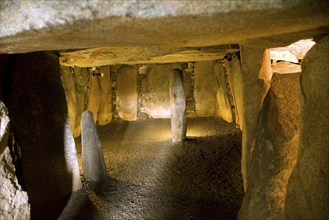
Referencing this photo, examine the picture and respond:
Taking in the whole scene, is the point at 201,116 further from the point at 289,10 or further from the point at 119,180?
the point at 289,10

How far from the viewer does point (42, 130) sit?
414 centimetres

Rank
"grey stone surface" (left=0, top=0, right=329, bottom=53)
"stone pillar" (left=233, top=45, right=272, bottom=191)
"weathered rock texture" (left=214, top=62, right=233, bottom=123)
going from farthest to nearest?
"weathered rock texture" (left=214, top=62, right=233, bottom=123) < "stone pillar" (left=233, top=45, right=272, bottom=191) < "grey stone surface" (left=0, top=0, right=329, bottom=53)

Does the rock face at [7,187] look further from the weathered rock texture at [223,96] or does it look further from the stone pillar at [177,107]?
the weathered rock texture at [223,96]

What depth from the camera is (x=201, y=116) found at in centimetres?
1019

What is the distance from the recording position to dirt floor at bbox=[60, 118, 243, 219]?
4004 mm

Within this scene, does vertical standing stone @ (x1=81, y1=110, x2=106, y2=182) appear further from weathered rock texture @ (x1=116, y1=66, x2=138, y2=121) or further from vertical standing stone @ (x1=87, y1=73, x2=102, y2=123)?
weathered rock texture @ (x1=116, y1=66, x2=138, y2=121)

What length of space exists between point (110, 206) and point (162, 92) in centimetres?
699

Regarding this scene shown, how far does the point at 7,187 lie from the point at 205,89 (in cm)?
869

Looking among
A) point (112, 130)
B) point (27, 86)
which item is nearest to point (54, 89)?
point (27, 86)

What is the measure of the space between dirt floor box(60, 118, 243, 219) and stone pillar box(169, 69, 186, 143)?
0.91 feet

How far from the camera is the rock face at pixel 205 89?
9.98 meters

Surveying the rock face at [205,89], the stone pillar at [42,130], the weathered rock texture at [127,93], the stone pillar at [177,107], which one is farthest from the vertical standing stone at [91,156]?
the rock face at [205,89]

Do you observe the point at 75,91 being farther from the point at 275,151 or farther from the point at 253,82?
the point at 275,151

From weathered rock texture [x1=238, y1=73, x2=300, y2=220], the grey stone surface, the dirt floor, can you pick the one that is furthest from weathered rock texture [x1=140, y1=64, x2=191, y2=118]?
the grey stone surface
